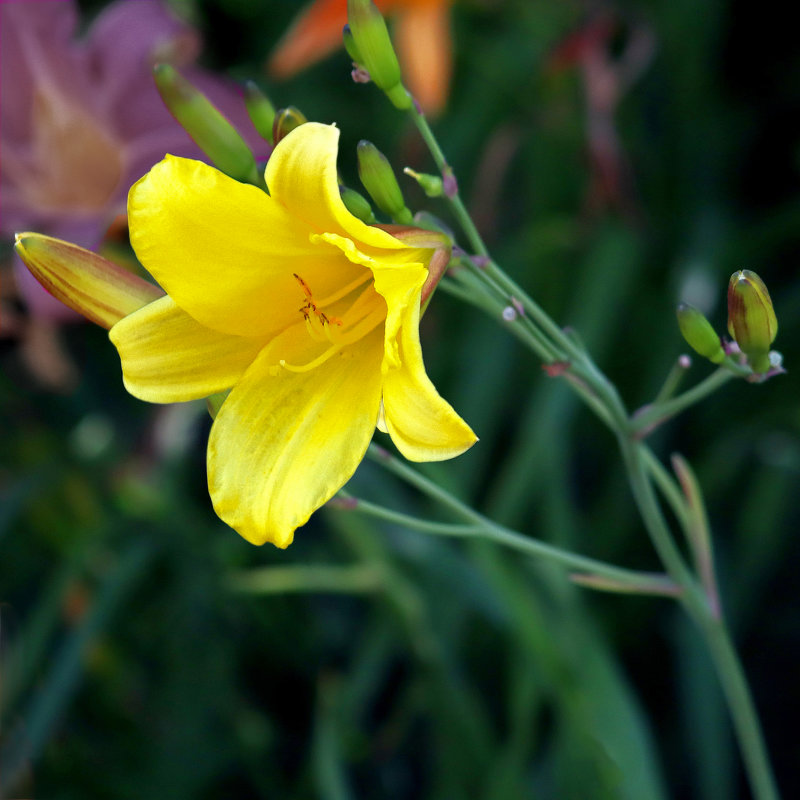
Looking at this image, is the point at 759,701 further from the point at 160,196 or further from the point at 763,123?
the point at 160,196

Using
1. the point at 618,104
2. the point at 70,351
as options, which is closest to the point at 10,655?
the point at 70,351

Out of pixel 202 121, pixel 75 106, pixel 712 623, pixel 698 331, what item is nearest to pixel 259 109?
pixel 202 121

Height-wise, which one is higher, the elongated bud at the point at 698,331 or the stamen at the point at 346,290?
the stamen at the point at 346,290

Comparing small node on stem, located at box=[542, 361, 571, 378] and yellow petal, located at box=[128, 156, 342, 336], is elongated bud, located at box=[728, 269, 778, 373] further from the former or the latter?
yellow petal, located at box=[128, 156, 342, 336]

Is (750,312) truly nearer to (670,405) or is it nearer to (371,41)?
(670,405)

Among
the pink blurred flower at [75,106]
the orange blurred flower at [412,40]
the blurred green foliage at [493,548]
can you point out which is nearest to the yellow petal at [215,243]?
the pink blurred flower at [75,106]

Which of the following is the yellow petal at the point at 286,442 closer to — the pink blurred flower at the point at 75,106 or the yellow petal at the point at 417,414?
the yellow petal at the point at 417,414
